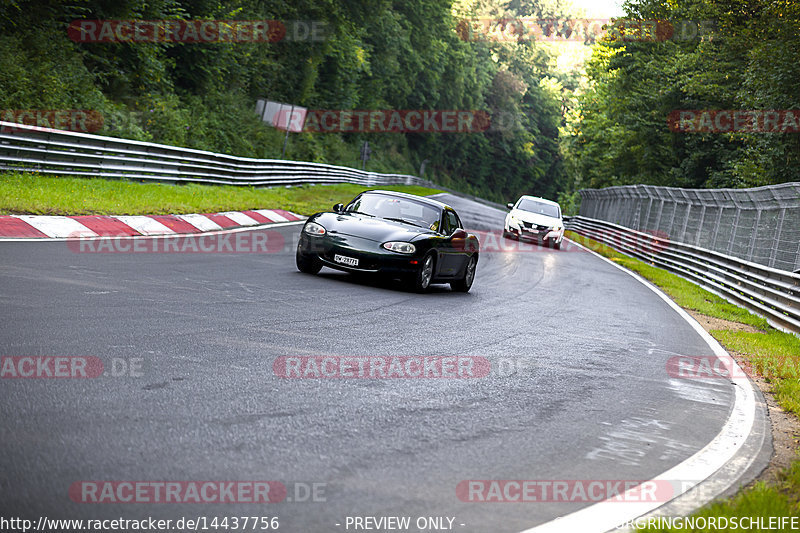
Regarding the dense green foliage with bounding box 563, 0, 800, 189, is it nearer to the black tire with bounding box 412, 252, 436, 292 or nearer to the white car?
the white car

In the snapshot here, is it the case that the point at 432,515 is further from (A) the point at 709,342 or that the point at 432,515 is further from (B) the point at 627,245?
(B) the point at 627,245

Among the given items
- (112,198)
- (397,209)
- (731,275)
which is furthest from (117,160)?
(731,275)

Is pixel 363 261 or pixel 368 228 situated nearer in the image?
pixel 363 261

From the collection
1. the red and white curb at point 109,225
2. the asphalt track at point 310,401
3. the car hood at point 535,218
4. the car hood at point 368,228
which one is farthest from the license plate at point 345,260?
the car hood at point 535,218

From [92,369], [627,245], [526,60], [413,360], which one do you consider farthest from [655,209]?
[526,60]

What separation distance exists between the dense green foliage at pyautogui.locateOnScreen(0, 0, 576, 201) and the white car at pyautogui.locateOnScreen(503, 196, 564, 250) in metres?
12.0

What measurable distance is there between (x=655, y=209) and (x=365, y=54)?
3568cm

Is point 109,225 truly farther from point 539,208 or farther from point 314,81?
point 314,81

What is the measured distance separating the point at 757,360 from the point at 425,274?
461cm

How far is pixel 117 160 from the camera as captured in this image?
21.3 m

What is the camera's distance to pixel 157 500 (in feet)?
12.2

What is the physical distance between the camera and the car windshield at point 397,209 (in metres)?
13.3

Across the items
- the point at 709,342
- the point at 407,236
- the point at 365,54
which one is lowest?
the point at 709,342

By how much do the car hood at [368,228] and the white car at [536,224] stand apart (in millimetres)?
16411
